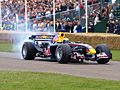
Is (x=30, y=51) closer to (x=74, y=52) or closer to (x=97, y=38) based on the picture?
(x=74, y=52)

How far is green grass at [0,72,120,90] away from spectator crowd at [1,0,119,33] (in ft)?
64.0

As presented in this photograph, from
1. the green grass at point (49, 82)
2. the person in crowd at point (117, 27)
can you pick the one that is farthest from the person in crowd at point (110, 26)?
the green grass at point (49, 82)

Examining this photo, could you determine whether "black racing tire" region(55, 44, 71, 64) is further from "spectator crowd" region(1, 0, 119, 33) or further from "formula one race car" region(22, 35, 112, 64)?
"spectator crowd" region(1, 0, 119, 33)

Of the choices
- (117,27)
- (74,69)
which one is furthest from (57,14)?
(74,69)

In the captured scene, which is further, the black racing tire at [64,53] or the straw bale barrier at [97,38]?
the straw bale barrier at [97,38]

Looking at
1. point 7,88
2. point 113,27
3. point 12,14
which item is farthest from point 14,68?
point 12,14

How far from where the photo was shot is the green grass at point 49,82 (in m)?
12.0

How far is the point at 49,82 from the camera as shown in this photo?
42.7ft

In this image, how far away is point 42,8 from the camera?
40.5 m

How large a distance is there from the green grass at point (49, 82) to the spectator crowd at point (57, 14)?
19.5m

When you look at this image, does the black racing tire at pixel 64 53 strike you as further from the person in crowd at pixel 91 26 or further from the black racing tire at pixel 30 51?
the person in crowd at pixel 91 26

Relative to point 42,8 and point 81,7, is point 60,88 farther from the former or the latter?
point 42,8

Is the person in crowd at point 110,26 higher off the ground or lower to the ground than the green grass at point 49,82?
higher

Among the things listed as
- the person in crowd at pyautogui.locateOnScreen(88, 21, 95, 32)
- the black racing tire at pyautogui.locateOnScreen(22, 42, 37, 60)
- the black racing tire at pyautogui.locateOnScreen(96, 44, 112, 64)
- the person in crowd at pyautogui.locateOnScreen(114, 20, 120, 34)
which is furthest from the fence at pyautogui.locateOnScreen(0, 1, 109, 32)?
the black racing tire at pyautogui.locateOnScreen(96, 44, 112, 64)
